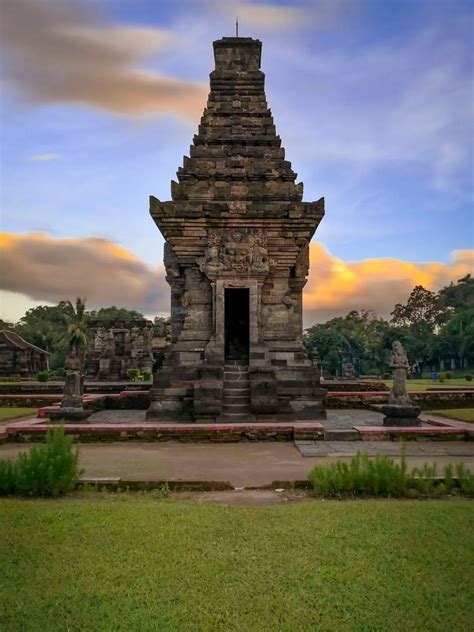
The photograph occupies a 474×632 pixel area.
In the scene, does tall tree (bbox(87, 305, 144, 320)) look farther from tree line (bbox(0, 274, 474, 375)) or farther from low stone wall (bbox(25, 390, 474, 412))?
low stone wall (bbox(25, 390, 474, 412))

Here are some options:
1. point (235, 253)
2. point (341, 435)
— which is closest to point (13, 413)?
point (235, 253)

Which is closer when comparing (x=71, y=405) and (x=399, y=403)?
(x=399, y=403)

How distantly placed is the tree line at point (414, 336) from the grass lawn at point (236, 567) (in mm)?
37965

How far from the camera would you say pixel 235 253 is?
14469 millimetres

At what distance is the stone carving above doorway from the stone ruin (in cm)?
2164

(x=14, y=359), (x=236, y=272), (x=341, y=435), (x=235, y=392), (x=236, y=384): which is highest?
(x=236, y=272)

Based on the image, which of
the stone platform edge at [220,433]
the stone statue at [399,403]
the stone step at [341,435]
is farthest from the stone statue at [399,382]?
→ the stone step at [341,435]

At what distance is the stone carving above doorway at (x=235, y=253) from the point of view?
1446 centimetres

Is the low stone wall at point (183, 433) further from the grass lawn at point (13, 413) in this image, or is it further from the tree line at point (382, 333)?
the tree line at point (382, 333)

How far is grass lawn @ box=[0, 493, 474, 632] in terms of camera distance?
346 centimetres

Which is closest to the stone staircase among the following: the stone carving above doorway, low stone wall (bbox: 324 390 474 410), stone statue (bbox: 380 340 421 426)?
the stone carving above doorway

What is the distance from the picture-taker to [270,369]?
1348cm

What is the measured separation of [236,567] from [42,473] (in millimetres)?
3098

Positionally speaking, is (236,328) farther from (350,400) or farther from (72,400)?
(72,400)
